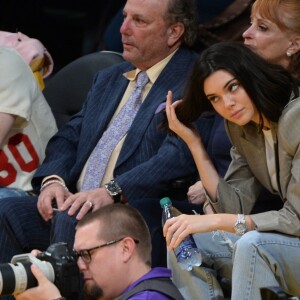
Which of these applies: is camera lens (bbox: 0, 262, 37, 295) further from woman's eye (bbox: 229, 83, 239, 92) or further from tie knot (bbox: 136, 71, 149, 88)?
tie knot (bbox: 136, 71, 149, 88)

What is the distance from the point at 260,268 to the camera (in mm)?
3533

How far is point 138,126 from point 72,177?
38 cm

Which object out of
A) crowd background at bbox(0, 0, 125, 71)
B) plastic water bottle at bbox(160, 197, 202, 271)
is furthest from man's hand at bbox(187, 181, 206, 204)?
crowd background at bbox(0, 0, 125, 71)

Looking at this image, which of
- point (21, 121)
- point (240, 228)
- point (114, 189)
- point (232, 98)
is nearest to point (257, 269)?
point (240, 228)

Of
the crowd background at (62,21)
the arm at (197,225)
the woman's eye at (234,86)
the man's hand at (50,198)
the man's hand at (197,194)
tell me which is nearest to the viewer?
the arm at (197,225)

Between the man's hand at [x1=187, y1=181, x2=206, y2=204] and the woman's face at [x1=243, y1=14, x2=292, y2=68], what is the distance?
0.60 metres

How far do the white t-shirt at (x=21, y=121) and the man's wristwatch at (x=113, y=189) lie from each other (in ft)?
1.76

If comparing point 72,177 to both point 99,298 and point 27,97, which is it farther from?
point 99,298

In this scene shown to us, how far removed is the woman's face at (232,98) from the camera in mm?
3762

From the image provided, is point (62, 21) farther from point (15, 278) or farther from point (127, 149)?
point (15, 278)

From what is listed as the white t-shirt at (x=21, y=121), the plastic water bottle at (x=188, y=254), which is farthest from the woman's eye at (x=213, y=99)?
the white t-shirt at (x=21, y=121)

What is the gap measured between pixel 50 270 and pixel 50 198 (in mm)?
975

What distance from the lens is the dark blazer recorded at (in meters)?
4.45

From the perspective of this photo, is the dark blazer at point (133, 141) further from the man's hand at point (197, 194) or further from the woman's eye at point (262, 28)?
the woman's eye at point (262, 28)
